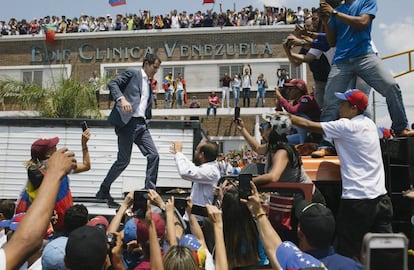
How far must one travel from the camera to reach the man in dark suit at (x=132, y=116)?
6.15 meters

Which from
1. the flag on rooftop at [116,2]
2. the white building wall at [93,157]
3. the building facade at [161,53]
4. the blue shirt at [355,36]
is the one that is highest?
the flag on rooftop at [116,2]

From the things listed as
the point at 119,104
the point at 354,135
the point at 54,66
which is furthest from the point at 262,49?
the point at 354,135

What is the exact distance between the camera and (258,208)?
2.95m

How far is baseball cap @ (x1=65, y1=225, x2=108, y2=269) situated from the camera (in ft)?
7.94

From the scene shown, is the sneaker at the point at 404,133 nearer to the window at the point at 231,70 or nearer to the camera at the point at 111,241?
the camera at the point at 111,241

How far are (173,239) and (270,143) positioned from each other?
3.97ft

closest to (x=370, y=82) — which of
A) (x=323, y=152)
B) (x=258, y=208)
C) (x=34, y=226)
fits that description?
(x=323, y=152)

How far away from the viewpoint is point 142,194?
3.39 metres

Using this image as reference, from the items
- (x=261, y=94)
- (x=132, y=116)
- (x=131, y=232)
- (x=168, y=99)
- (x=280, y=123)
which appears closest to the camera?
(x=131, y=232)

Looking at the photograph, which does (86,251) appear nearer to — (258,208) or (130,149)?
(258,208)

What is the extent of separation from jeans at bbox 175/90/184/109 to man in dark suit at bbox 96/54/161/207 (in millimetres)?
23026

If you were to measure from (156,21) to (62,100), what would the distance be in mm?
12165

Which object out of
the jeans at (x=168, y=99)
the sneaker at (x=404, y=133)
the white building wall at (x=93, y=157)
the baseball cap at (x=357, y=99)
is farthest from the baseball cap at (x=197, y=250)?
the jeans at (x=168, y=99)

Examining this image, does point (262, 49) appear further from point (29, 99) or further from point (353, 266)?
point (353, 266)
